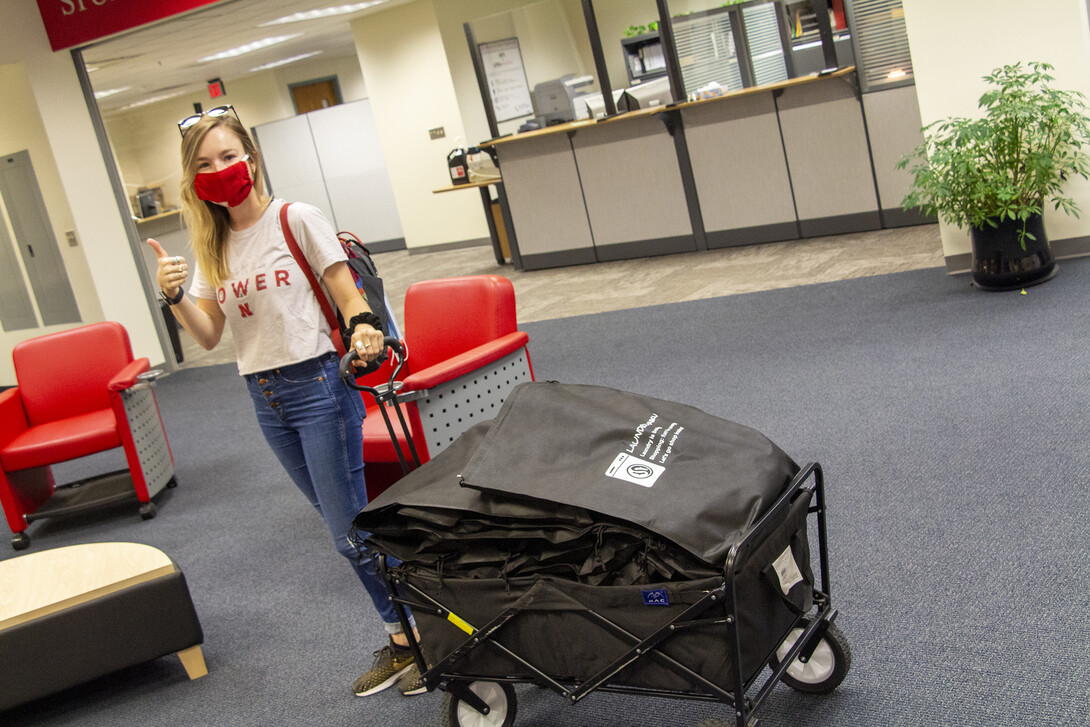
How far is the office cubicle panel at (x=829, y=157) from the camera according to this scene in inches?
245

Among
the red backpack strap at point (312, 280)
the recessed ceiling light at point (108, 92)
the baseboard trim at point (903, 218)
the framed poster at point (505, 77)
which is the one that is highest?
the recessed ceiling light at point (108, 92)

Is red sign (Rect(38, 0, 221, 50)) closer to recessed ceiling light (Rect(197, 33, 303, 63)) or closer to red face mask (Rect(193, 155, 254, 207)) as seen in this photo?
recessed ceiling light (Rect(197, 33, 303, 63))

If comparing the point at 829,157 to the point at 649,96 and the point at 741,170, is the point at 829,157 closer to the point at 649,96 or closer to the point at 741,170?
the point at 741,170

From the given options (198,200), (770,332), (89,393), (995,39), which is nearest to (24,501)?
(89,393)

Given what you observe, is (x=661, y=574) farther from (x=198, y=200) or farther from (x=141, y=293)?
(x=141, y=293)

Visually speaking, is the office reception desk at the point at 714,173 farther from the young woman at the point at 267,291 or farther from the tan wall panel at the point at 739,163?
the young woman at the point at 267,291

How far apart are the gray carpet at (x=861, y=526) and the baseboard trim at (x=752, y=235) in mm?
1769

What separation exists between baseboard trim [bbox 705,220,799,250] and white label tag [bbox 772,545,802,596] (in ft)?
17.7

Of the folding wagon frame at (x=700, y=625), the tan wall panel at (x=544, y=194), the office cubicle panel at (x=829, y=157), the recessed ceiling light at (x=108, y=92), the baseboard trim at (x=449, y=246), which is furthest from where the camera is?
the recessed ceiling light at (x=108, y=92)

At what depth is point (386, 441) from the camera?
298cm

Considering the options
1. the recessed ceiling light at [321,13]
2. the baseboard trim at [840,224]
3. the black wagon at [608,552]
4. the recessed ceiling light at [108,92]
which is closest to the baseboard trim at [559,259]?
the baseboard trim at [840,224]

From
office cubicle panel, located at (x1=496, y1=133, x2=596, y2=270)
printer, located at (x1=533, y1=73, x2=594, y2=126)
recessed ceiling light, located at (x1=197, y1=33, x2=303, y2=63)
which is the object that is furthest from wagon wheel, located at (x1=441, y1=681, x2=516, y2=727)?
recessed ceiling light, located at (x1=197, y1=33, x2=303, y2=63)

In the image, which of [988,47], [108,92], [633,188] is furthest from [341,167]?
[988,47]

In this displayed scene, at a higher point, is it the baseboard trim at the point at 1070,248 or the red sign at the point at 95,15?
the red sign at the point at 95,15
